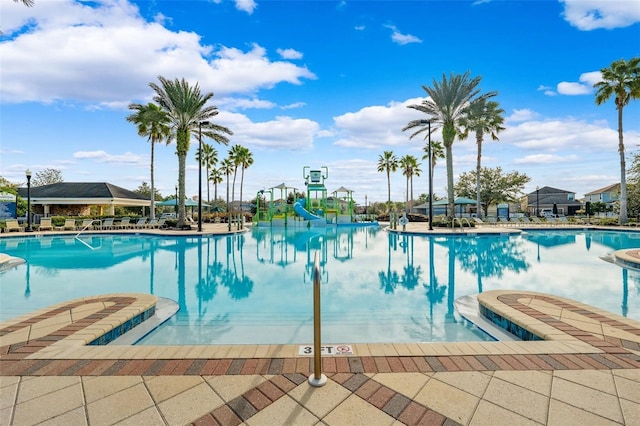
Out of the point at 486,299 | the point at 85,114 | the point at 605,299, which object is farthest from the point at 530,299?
the point at 85,114

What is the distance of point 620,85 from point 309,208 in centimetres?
2471

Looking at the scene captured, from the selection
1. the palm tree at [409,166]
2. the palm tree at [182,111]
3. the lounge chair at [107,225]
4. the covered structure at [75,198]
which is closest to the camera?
the palm tree at [182,111]

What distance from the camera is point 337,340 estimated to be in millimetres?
4430

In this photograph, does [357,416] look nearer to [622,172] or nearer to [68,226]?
[68,226]

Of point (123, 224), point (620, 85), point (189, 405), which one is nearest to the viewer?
point (189, 405)

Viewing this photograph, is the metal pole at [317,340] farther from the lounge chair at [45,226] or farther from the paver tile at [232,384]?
the lounge chair at [45,226]

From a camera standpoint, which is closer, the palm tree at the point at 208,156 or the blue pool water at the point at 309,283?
the blue pool water at the point at 309,283

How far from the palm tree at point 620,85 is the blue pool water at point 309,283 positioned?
13400 mm

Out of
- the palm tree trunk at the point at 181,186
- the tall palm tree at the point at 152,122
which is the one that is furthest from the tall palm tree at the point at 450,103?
the tall palm tree at the point at 152,122

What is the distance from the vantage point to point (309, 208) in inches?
1170

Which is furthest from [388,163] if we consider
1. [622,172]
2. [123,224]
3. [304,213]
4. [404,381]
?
[404,381]

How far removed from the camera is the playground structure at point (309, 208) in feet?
89.7

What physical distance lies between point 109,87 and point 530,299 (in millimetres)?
14295

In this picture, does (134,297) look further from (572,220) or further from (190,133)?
(572,220)
